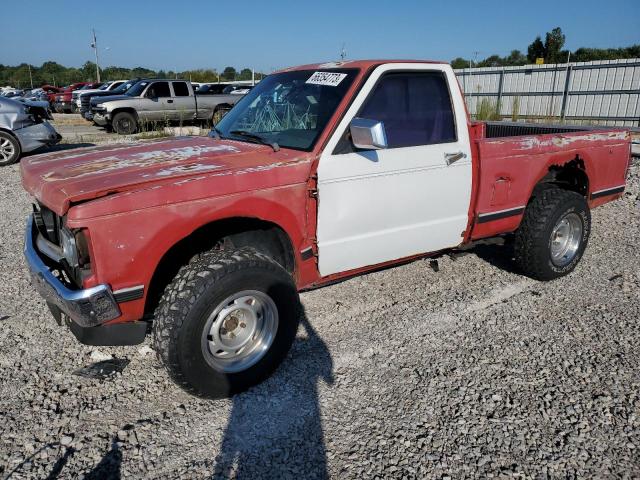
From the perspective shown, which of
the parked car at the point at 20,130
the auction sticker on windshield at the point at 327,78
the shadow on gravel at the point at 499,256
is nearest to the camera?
the auction sticker on windshield at the point at 327,78

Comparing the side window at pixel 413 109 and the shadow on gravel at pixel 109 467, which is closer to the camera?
the shadow on gravel at pixel 109 467

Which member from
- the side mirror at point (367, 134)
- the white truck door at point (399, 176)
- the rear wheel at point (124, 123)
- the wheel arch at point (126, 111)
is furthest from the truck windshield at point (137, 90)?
the side mirror at point (367, 134)

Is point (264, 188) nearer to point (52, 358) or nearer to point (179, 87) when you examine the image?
point (52, 358)

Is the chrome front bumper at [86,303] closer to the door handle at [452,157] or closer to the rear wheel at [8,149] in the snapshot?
the door handle at [452,157]

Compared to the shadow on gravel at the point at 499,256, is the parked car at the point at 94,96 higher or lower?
higher

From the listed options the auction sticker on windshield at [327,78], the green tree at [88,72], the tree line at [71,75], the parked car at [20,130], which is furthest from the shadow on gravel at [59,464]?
the green tree at [88,72]

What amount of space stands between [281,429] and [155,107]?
16.6 metres

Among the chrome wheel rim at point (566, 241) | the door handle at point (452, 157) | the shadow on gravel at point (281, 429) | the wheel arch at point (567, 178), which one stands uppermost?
the door handle at point (452, 157)

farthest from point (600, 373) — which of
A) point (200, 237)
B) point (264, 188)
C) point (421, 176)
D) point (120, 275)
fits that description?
point (120, 275)

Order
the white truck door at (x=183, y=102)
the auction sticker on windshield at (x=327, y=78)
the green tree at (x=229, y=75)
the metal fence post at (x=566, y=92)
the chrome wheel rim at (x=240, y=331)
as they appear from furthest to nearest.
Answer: the green tree at (x=229, y=75) < the white truck door at (x=183, y=102) < the metal fence post at (x=566, y=92) < the auction sticker on windshield at (x=327, y=78) < the chrome wheel rim at (x=240, y=331)

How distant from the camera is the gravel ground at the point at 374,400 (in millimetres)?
2600

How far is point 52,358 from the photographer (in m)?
3.57

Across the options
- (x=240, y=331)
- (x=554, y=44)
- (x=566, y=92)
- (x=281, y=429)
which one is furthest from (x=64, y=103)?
(x=554, y=44)

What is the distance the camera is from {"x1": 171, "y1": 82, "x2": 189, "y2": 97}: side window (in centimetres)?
1789
